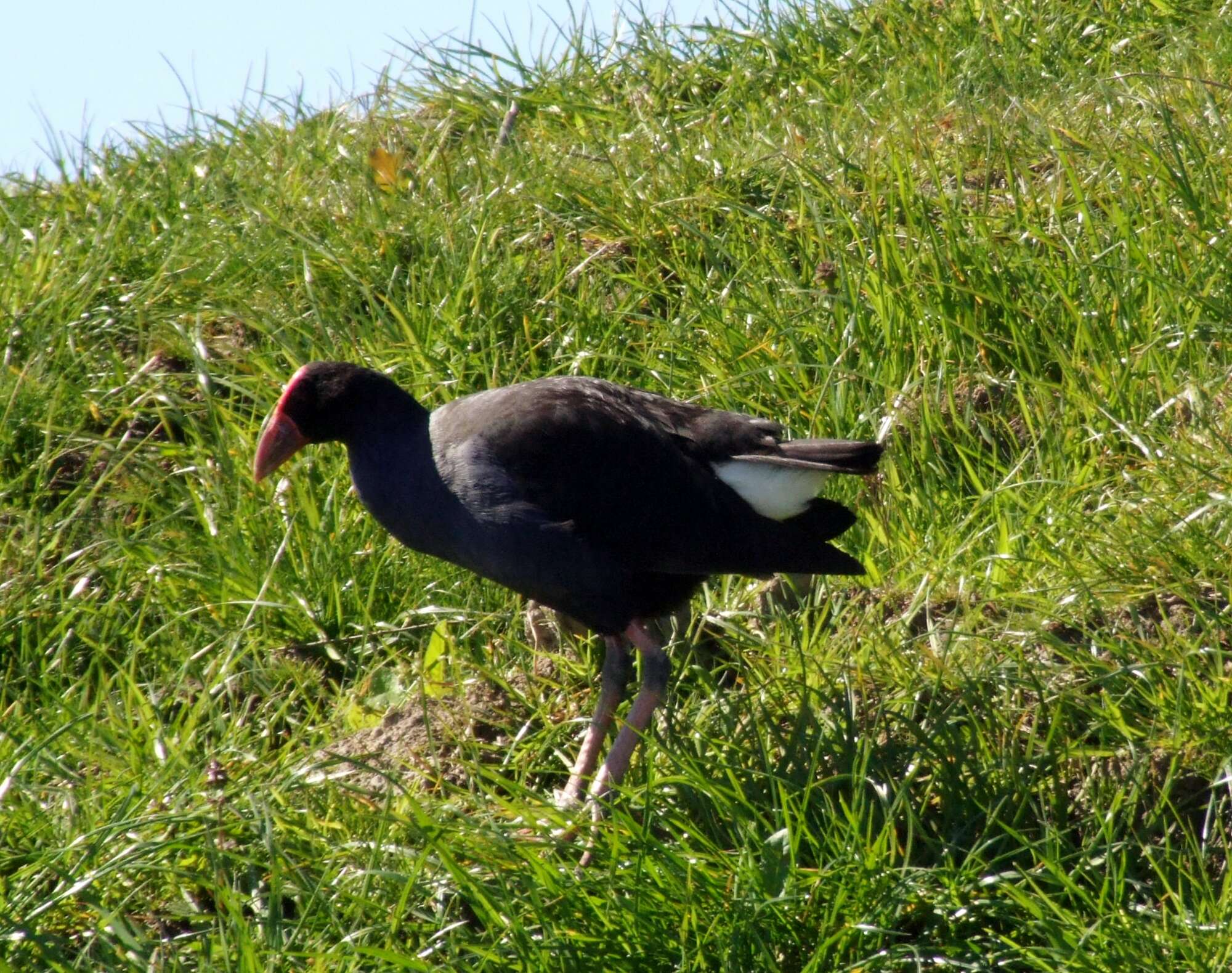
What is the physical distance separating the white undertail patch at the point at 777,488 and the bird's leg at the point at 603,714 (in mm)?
449

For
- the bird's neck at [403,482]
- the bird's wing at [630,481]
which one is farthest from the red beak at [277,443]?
the bird's wing at [630,481]

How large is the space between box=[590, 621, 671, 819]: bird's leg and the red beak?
3.12 ft

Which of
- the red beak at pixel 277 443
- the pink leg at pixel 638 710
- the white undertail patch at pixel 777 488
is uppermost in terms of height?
the red beak at pixel 277 443

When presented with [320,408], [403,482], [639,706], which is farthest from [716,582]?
[320,408]

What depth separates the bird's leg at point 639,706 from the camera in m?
2.95

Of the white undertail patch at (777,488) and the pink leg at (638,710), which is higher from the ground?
the white undertail patch at (777,488)

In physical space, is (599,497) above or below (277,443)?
below

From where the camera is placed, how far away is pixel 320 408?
3.42 metres

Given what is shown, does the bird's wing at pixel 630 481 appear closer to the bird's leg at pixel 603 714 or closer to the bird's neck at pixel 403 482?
the bird's neck at pixel 403 482

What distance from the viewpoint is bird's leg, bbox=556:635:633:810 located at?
3.06m

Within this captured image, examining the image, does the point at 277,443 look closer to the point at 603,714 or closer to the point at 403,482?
the point at 403,482

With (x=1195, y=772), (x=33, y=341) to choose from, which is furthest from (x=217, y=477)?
(x=1195, y=772)

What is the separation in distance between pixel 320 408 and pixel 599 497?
732 mm

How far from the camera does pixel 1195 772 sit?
8.68ft
